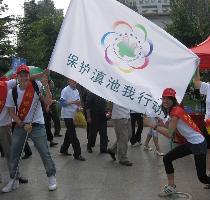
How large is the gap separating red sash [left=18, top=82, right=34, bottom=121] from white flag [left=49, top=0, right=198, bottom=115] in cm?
66

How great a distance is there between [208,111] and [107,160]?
2661 millimetres

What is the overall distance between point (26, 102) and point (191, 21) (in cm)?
2588

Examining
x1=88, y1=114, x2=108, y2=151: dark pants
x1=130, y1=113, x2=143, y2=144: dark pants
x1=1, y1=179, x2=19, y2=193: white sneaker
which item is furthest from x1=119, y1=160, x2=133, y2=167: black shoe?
x1=1, y1=179, x2=19, y2=193: white sneaker

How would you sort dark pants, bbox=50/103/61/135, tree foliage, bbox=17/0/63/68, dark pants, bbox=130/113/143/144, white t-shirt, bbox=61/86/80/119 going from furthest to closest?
1. tree foliage, bbox=17/0/63/68
2. dark pants, bbox=50/103/61/135
3. dark pants, bbox=130/113/143/144
4. white t-shirt, bbox=61/86/80/119

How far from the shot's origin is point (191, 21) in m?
31.3

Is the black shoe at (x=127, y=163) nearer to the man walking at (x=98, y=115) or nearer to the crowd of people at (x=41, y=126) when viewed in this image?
the man walking at (x=98, y=115)

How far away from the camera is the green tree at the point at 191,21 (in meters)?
30.3

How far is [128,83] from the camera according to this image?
6.37m

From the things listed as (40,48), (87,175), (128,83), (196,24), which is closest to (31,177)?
(87,175)

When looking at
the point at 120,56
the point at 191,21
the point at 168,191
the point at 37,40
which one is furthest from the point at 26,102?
the point at 191,21

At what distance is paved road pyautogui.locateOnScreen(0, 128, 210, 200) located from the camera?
6945 mm

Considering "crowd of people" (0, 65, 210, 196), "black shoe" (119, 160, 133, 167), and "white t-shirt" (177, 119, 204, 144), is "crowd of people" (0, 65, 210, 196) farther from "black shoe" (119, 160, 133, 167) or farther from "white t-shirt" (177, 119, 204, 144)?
"black shoe" (119, 160, 133, 167)

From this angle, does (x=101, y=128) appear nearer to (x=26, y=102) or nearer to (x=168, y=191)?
(x=26, y=102)

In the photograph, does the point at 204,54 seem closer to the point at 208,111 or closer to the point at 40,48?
the point at 208,111
